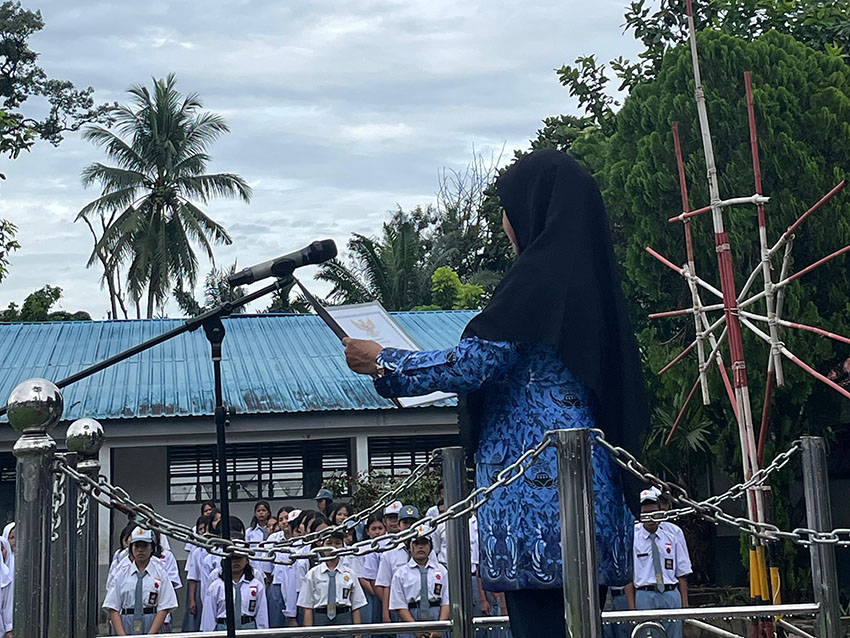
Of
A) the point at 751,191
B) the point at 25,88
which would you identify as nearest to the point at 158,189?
the point at 25,88

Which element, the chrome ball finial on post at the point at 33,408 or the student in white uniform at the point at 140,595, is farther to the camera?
the student in white uniform at the point at 140,595

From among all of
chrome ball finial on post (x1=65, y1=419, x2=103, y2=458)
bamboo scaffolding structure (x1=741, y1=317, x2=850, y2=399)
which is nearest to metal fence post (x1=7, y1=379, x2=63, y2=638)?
chrome ball finial on post (x1=65, y1=419, x2=103, y2=458)

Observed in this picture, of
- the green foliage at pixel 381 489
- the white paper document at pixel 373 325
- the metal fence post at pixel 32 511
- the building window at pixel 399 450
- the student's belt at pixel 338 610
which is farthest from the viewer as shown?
the building window at pixel 399 450

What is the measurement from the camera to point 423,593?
819 centimetres

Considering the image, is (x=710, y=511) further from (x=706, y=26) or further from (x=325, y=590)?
(x=706, y=26)

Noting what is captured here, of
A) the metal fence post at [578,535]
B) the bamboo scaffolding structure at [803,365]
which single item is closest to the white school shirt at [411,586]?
the bamboo scaffolding structure at [803,365]

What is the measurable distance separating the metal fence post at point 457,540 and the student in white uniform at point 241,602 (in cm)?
467

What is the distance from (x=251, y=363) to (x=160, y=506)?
240 cm

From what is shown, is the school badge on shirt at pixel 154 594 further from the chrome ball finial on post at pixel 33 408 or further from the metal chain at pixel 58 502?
the chrome ball finial on post at pixel 33 408

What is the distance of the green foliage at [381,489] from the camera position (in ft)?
40.9

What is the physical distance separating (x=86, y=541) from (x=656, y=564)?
18.4 feet

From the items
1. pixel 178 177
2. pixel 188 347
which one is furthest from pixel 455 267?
pixel 188 347

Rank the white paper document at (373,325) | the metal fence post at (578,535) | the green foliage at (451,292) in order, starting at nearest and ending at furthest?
1. the metal fence post at (578,535)
2. the white paper document at (373,325)
3. the green foliage at (451,292)

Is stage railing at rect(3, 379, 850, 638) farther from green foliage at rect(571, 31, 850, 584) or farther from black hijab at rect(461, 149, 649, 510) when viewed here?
green foliage at rect(571, 31, 850, 584)
